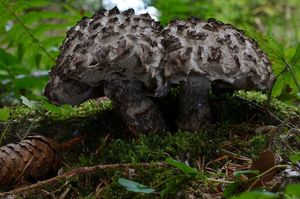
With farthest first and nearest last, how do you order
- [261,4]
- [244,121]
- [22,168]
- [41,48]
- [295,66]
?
1. [261,4]
2. [41,48]
3. [244,121]
4. [295,66]
5. [22,168]

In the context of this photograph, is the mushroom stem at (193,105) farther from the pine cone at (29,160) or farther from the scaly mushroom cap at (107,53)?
the pine cone at (29,160)

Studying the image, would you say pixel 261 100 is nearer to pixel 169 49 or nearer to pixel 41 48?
pixel 169 49

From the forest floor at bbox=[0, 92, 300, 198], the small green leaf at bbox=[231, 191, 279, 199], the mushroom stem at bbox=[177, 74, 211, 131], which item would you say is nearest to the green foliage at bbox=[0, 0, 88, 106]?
the forest floor at bbox=[0, 92, 300, 198]

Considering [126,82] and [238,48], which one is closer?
[238,48]

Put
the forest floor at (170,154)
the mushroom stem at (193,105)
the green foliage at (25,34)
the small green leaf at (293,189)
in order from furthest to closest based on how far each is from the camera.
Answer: the green foliage at (25,34), the mushroom stem at (193,105), the forest floor at (170,154), the small green leaf at (293,189)

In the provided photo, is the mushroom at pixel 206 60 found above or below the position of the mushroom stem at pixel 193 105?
above

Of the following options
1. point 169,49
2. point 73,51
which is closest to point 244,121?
point 169,49

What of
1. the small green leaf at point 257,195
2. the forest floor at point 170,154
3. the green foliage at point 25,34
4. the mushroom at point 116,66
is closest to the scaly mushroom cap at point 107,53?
the mushroom at point 116,66

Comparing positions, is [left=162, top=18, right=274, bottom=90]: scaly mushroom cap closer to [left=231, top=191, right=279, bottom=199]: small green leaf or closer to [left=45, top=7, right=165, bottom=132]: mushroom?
[left=45, top=7, right=165, bottom=132]: mushroom
